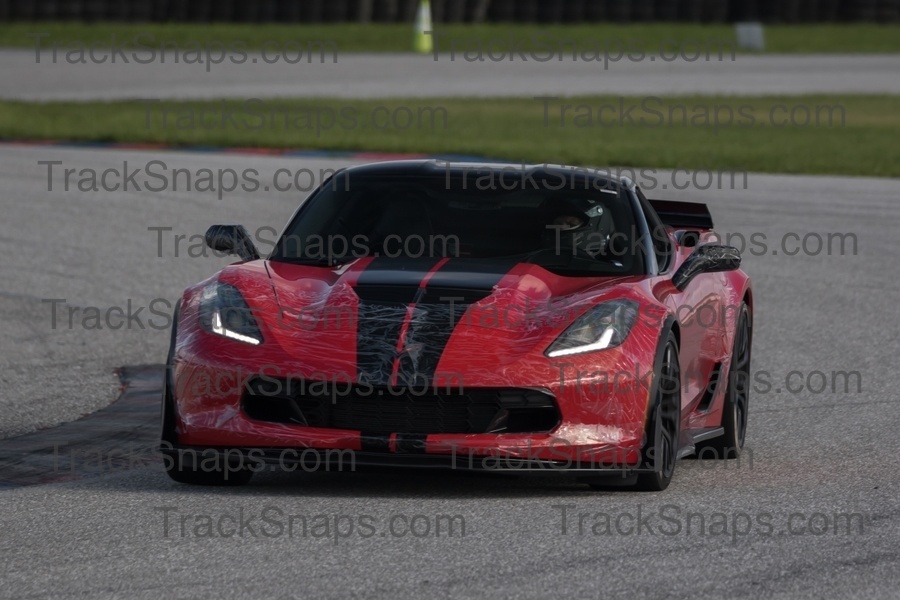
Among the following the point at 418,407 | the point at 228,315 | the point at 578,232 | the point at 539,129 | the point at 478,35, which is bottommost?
the point at 478,35

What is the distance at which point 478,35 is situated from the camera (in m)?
36.3

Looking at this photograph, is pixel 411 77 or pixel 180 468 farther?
pixel 411 77

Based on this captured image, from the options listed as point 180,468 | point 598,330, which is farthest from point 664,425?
point 180,468

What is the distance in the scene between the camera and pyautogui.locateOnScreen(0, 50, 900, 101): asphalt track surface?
2858 cm

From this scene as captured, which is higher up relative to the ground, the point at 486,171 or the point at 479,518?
the point at 486,171

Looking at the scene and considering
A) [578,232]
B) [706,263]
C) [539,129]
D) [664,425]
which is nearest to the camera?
[664,425]

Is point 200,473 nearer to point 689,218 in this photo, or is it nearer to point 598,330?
point 598,330

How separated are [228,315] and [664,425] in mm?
1582

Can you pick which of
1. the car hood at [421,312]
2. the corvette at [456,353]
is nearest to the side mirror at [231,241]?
the corvette at [456,353]

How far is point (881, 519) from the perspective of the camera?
5.53 meters

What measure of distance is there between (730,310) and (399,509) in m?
2.32

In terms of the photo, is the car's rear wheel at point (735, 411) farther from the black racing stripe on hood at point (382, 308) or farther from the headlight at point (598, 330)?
the black racing stripe on hood at point (382, 308)

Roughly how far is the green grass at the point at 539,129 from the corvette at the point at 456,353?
42.3ft

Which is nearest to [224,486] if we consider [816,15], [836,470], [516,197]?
[516,197]
